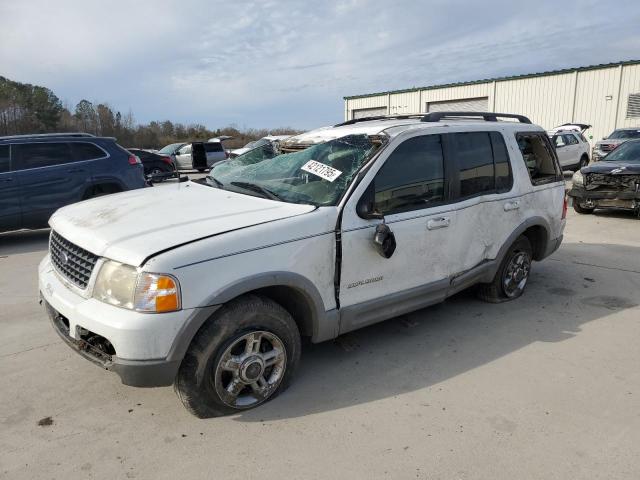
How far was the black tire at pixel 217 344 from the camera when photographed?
9.02 ft

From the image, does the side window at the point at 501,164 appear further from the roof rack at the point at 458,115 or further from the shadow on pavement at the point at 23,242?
the shadow on pavement at the point at 23,242

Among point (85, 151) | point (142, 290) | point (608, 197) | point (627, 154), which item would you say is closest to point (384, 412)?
point (142, 290)

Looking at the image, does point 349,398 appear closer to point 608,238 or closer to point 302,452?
point 302,452

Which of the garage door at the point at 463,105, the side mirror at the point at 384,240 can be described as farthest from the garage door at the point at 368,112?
the side mirror at the point at 384,240

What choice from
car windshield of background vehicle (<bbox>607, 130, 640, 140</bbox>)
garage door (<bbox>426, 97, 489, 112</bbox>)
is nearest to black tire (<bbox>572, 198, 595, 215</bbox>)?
car windshield of background vehicle (<bbox>607, 130, 640, 140</bbox>)

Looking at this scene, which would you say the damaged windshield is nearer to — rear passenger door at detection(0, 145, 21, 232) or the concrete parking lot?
the concrete parking lot

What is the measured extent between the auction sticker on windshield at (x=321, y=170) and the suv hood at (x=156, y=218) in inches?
15.0

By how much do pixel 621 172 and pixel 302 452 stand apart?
365 inches

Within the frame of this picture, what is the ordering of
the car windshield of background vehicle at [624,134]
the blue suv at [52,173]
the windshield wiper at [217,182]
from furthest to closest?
the car windshield of background vehicle at [624,134] < the blue suv at [52,173] < the windshield wiper at [217,182]

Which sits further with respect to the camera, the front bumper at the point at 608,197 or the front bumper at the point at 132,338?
the front bumper at the point at 608,197

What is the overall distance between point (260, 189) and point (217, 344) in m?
1.26

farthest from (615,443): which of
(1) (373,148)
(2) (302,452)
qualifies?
(1) (373,148)

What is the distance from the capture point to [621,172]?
940cm

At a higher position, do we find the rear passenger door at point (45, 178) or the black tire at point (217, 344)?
the rear passenger door at point (45, 178)
